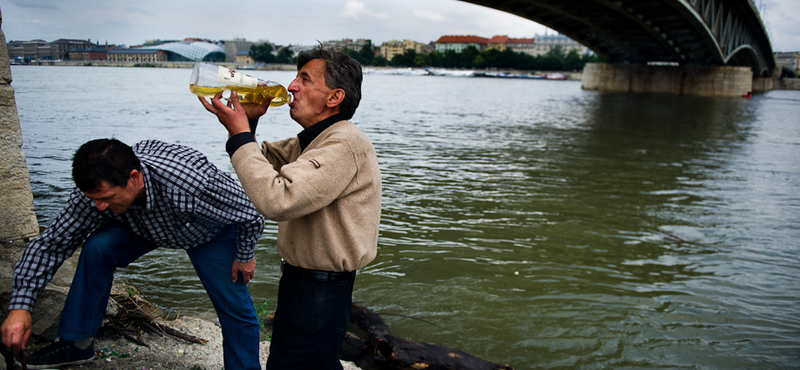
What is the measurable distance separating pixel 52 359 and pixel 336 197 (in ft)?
5.63

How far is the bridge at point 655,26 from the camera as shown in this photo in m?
31.5

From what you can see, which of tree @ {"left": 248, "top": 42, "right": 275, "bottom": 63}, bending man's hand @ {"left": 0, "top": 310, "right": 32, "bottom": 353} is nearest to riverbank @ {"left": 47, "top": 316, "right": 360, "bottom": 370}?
bending man's hand @ {"left": 0, "top": 310, "right": 32, "bottom": 353}

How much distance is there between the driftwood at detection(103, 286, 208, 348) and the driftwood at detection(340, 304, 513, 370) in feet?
3.73

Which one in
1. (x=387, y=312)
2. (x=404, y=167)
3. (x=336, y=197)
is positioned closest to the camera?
(x=336, y=197)

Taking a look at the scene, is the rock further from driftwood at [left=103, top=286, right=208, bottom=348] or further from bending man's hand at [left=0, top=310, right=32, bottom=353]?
bending man's hand at [left=0, top=310, right=32, bottom=353]

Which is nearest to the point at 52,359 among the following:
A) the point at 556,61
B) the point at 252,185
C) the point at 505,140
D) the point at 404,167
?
the point at 252,185

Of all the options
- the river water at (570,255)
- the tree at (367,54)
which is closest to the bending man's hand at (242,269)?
the river water at (570,255)

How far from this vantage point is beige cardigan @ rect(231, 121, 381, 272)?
5.88ft

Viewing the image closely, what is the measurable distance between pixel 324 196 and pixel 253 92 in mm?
874

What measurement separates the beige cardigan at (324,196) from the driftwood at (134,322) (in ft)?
4.93

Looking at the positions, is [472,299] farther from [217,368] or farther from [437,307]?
[217,368]

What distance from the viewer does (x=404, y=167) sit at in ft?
38.6

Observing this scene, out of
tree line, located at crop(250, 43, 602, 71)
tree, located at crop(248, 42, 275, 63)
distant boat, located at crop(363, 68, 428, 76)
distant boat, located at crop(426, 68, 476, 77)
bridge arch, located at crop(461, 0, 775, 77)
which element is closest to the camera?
bridge arch, located at crop(461, 0, 775, 77)

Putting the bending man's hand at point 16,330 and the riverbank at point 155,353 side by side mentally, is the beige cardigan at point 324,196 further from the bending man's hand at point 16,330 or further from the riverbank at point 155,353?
the riverbank at point 155,353
